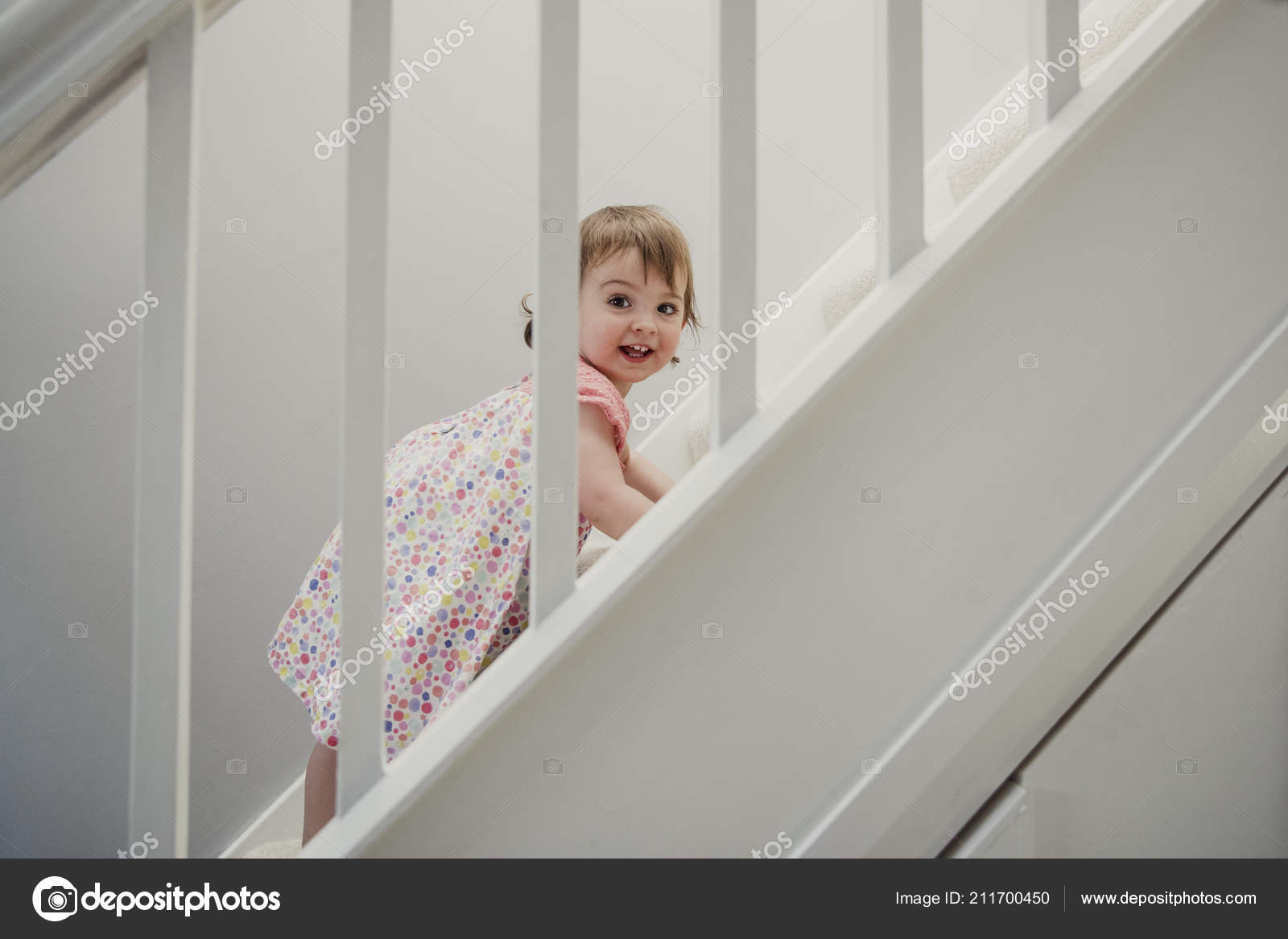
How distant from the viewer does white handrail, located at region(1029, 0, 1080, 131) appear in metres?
0.65

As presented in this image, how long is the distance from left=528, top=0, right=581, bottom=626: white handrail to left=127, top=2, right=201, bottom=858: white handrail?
0.23 meters

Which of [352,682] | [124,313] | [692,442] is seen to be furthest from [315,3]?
[352,682]

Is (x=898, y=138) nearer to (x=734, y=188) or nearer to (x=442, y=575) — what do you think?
(x=734, y=188)

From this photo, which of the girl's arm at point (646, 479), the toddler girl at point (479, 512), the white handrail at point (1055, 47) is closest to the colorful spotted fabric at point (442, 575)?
the toddler girl at point (479, 512)

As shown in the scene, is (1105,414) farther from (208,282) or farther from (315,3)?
(315,3)

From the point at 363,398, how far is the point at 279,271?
3.45 ft

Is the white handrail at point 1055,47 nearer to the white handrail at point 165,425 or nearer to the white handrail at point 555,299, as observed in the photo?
the white handrail at point 555,299

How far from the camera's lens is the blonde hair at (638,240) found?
3.33ft

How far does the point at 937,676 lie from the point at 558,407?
36cm

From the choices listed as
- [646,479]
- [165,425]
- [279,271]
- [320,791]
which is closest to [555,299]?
[165,425]

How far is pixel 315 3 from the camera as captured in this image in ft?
4.89

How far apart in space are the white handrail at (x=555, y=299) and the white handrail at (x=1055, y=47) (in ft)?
1.18
